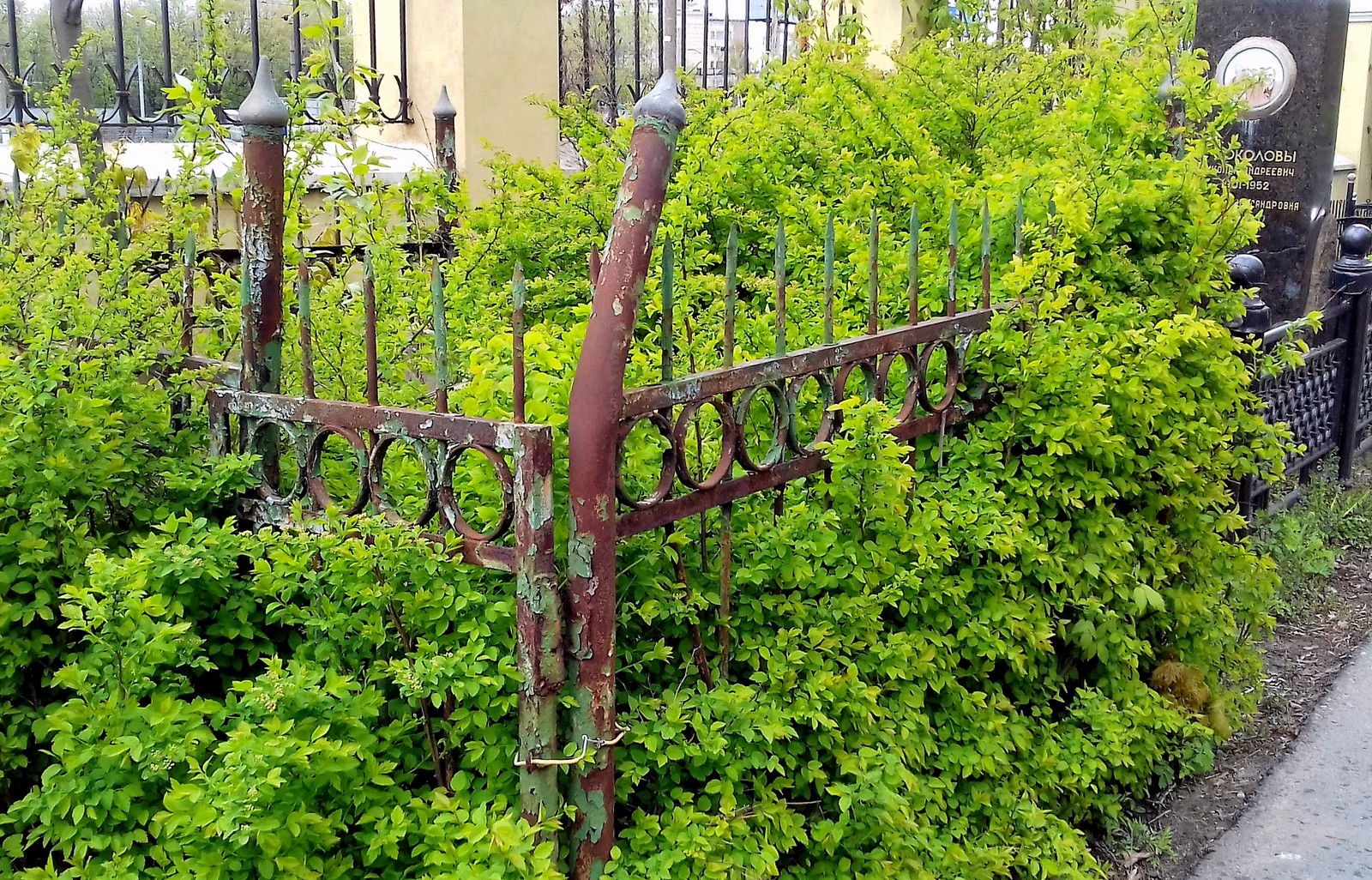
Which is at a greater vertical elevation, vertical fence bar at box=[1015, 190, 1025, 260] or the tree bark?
the tree bark

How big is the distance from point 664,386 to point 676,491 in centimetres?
31

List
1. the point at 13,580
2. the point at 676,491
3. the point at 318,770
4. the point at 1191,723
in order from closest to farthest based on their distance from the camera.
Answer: the point at 318,770 → the point at 13,580 → the point at 676,491 → the point at 1191,723

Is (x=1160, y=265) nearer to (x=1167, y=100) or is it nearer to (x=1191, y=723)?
(x=1167, y=100)

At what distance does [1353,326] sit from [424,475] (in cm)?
648

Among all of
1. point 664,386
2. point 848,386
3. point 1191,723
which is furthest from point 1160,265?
point 664,386

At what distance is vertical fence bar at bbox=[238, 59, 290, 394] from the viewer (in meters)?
2.65

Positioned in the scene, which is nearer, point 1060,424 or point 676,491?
point 676,491

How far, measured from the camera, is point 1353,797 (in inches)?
159


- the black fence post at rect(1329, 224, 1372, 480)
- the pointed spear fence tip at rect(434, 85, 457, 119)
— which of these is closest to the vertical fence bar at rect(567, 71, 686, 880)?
the pointed spear fence tip at rect(434, 85, 457, 119)

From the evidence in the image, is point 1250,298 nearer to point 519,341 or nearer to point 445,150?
point 445,150

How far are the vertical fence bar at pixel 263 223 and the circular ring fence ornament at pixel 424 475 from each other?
475mm

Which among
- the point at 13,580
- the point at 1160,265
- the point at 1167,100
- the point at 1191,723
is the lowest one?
the point at 1191,723

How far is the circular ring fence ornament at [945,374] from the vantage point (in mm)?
3271

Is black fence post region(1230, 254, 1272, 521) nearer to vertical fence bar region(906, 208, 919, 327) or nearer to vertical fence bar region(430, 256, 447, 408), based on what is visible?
vertical fence bar region(906, 208, 919, 327)
